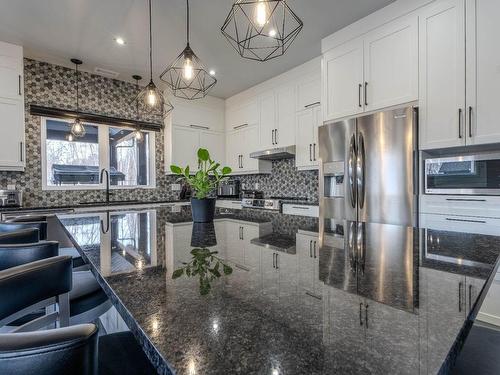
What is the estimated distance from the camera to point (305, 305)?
1.50 ft

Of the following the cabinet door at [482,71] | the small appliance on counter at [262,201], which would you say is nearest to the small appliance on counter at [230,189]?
the small appliance on counter at [262,201]

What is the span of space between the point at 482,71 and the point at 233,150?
3550 millimetres

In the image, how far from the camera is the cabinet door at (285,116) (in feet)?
12.6

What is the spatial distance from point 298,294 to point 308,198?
354 cm

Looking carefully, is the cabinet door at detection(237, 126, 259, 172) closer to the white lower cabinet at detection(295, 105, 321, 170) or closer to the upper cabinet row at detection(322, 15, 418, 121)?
the white lower cabinet at detection(295, 105, 321, 170)

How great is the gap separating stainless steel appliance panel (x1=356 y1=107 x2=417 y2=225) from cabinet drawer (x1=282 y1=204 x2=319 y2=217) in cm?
72

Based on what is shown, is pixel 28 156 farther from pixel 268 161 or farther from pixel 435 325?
pixel 435 325

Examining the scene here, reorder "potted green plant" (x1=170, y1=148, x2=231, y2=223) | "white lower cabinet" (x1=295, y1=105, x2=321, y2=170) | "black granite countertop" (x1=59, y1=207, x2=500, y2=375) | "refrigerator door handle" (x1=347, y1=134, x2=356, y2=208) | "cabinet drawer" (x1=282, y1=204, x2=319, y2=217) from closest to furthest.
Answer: "black granite countertop" (x1=59, y1=207, x2=500, y2=375) < "potted green plant" (x1=170, y1=148, x2=231, y2=223) < "refrigerator door handle" (x1=347, y1=134, x2=356, y2=208) < "cabinet drawer" (x1=282, y1=204, x2=319, y2=217) < "white lower cabinet" (x1=295, y1=105, x2=321, y2=170)

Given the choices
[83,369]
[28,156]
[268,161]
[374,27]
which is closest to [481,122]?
[374,27]

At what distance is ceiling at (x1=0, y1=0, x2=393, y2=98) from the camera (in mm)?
2479

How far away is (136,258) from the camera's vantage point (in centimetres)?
80

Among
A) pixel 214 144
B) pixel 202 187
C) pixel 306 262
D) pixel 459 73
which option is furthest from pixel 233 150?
pixel 306 262

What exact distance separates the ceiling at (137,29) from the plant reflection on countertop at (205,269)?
8.08 feet

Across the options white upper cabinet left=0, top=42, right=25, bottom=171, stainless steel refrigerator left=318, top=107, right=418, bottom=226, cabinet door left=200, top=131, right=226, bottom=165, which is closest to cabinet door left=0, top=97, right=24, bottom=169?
white upper cabinet left=0, top=42, right=25, bottom=171
